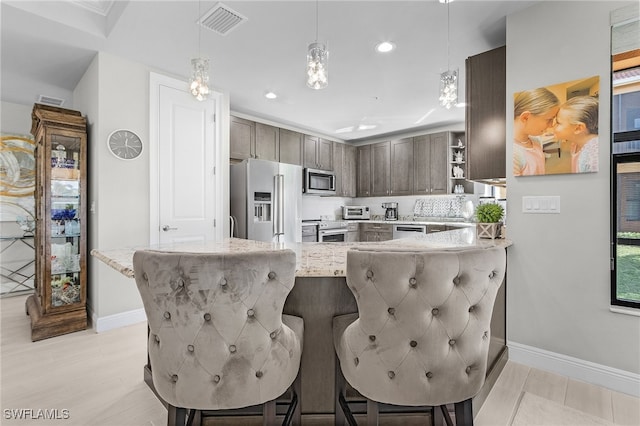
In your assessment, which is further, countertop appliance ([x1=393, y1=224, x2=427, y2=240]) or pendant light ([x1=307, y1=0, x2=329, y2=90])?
countertop appliance ([x1=393, y1=224, x2=427, y2=240])

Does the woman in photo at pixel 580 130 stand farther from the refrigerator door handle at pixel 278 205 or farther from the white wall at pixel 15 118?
the white wall at pixel 15 118

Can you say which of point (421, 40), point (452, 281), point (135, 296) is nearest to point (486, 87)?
point (421, 40)

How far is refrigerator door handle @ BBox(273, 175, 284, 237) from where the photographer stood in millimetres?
4338

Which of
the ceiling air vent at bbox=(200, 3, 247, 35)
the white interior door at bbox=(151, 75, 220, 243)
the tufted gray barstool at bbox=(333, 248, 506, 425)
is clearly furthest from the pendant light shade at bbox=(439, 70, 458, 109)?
the white interior door at bbox=(151, 75, 220, 243)

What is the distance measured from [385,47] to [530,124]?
1321 millimetres

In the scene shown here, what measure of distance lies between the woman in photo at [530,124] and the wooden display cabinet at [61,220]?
372 cm

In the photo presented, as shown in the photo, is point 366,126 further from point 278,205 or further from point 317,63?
point 317,63

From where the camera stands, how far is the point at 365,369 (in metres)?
1.04

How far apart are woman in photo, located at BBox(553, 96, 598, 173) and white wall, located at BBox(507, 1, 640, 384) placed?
0.04m

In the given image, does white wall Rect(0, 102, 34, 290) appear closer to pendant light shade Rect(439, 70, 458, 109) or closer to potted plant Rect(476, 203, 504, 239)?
pendant light shade Rect(439, 70, 458, 109)

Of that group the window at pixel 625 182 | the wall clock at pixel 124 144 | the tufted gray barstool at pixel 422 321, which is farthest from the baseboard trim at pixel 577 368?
the wall clock at pixel 124 144

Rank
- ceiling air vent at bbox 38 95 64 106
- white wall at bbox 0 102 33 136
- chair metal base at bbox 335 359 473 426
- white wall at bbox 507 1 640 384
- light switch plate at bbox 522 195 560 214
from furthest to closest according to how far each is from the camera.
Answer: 1. white wall at bbox 0 102 33 136
2. ceiling air vent at bbox 38 95 64 106
3. light switch plate at bbox 522 195 560 214
4. white wall at bbox 507 1 640 384
5. chair metal base at bbox 335 359 473 426

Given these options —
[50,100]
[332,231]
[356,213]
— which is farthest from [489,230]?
[50,100]

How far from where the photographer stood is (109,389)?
195 cm
